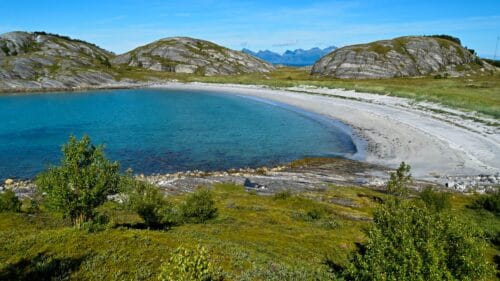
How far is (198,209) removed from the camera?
32125 millimetres

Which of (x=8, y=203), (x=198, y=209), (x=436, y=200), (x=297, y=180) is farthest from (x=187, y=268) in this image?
(x=297, y=180)

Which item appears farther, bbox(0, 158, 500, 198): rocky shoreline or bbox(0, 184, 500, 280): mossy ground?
bbox(0, 158, 500, 198): rocky shoreline

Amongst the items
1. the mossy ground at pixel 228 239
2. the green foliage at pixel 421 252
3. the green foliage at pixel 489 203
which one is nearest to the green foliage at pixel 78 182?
the mossy ground at pixel 228 239

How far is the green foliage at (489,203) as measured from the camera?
124 feet

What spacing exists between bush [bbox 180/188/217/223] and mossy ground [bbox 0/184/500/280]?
3.27 feet

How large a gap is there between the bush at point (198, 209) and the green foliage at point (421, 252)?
1679 cm

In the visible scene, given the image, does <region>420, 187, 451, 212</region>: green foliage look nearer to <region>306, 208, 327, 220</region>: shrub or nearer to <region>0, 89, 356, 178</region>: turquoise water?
<region>306, 208, 327, 220</region>: shrub

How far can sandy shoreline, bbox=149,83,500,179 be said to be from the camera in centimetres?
5897

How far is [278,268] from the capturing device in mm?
18984

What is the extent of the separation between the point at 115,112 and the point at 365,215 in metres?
109

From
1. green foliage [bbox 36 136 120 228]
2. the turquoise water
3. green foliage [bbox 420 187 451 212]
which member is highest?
green foliage [bbox 36 136 120 228]

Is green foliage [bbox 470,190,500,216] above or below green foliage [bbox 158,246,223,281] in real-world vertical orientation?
below

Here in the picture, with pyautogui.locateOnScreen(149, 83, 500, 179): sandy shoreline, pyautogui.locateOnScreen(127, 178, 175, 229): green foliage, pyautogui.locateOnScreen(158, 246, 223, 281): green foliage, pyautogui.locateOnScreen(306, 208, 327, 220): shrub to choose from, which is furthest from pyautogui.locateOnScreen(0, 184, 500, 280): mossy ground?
pyautogui.locateOnScreen(149, 83, 500, 179): sandy shoreline

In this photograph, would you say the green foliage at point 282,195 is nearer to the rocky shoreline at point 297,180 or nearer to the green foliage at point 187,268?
the rocky shoreline at point 297,180
